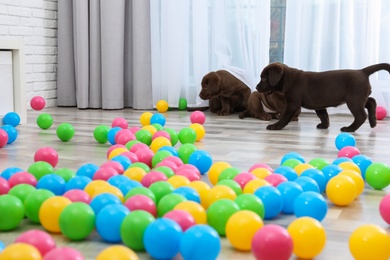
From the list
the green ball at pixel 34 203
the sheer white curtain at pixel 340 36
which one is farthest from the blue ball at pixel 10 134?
the sheer white curtain at pixel 340 36

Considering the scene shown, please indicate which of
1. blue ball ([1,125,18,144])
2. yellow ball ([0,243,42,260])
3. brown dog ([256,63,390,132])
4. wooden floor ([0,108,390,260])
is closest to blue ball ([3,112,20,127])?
wooden floor ([0,108,390,260])

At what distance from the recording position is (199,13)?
4117mm

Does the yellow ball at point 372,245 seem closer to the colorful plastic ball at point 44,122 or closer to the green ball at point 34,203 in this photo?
the green ball at point 34,203

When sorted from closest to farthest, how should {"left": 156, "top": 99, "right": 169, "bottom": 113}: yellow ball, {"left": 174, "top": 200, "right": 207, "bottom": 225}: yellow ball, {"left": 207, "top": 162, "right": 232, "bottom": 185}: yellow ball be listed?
{"left": 174, "top": 200, "right": 207, "bottom": 225}: yellow ball
{"left": 207, "top": 162, "right": 232, "bottom": 185}: yellow ball
{"left": 156, "top": 99, "right": 169, "bottom": 113}: yellow ball

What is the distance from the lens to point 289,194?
1485 mm

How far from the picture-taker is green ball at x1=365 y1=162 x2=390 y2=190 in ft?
5.71

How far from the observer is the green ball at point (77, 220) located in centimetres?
124

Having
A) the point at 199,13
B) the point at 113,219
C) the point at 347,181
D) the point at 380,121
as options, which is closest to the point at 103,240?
the point at 113,219

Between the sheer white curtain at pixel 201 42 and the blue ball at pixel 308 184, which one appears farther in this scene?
the sheer white curtain at pixel 201 42

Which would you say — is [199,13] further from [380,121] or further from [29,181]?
[29,181]

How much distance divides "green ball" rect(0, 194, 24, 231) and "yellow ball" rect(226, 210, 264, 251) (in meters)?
0.54

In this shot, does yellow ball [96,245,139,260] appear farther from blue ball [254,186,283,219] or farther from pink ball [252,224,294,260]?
blue ball [254,186,283,219]

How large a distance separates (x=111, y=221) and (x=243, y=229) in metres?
0.31

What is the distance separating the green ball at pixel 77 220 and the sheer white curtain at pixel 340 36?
9.50 ft
